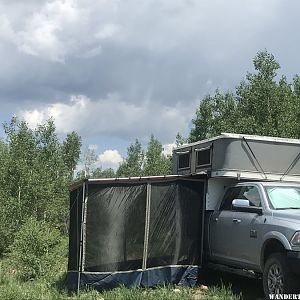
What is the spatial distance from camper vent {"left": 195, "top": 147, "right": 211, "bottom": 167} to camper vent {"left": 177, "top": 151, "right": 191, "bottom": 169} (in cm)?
61

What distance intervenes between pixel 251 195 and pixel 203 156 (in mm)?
2025

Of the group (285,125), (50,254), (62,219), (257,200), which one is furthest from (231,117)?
(257,200)

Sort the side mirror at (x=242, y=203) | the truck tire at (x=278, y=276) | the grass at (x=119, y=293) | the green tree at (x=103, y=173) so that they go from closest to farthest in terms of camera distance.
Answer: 1. the truck tire at (x=278, y=276)
2. the grass at (x=119, y=293)
3. the side mirror at (x=242, y=203)
4. the green tree at (x=103, y=173)

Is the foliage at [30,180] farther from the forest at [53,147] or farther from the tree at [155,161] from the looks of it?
the tree at [155,161]

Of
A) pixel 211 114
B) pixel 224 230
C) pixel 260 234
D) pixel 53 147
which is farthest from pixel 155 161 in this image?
pixel 260 234

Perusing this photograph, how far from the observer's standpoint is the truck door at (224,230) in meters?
9.98

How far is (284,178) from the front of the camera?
10.9 metres

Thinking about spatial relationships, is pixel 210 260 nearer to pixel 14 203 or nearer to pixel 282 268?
pixel 282 268

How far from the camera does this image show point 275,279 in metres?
8.30

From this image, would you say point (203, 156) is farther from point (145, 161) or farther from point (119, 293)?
point (145, 161)

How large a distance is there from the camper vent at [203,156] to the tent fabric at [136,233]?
0.51m

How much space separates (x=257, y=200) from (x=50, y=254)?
649 centimetres

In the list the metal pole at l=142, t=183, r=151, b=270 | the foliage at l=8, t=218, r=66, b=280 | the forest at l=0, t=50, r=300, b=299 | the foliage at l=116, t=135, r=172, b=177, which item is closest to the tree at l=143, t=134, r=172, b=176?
the foliage at l=116, t=135, r=172, b=177

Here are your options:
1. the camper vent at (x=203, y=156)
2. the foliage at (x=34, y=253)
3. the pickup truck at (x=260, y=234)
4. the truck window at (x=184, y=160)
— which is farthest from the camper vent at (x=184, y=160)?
the foliage at (x=34, y=253)
